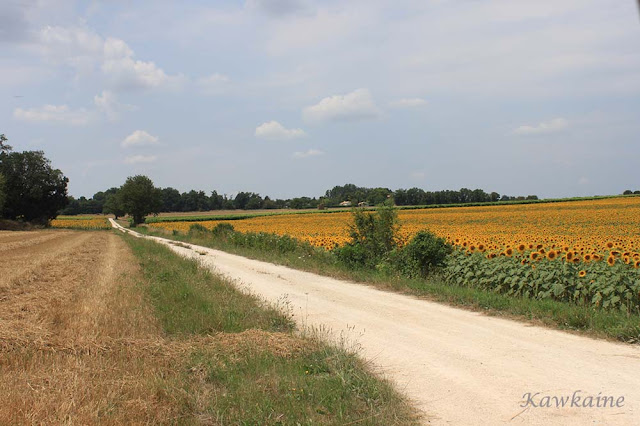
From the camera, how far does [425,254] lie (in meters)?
14.6

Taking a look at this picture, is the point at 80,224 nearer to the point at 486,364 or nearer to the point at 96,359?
the point at 96,359

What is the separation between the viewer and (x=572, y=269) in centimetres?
1062

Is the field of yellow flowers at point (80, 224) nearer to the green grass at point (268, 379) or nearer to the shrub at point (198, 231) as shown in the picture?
the shrub at point (198, 231)

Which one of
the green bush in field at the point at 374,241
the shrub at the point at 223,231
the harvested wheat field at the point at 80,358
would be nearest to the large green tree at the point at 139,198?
the shrub at the point at 223,231

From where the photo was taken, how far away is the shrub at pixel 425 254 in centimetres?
1456

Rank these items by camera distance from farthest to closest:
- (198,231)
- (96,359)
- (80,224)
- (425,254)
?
(80,224)
(198,231)
(425,254)
(96,359)

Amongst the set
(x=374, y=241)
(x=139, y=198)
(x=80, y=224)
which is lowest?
(x=80, y=224)

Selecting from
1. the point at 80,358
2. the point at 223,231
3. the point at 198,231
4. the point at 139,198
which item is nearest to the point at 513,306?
the point at 80,358

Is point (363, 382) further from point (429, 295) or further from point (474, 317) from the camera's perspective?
point (429, 295)

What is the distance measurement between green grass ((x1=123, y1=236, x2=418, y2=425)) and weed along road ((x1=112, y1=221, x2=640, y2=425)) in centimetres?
54

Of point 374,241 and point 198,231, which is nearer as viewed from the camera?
point 374,241

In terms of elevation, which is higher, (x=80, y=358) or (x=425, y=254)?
(x=425, y=254)

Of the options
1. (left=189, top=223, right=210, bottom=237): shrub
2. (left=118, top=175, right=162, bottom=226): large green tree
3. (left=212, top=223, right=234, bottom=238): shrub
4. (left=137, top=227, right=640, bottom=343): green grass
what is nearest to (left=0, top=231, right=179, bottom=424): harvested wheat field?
(left=137, top=227, right=640, bottom=343): green grass

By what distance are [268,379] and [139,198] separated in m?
93.1
